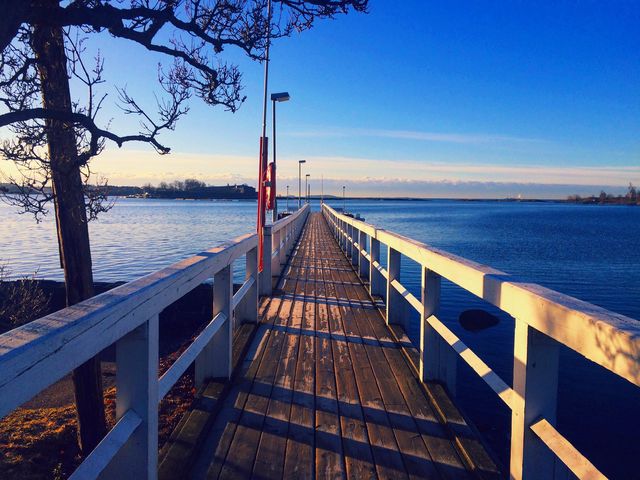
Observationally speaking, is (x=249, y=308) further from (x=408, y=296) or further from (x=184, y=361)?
(x=184, y=361)

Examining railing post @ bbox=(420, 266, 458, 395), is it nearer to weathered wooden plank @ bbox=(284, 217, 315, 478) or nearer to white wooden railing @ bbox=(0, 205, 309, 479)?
weathered wooden plank @ bbox=(284, 217, 315, 478)

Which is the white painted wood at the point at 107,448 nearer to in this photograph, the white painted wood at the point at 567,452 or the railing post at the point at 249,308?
the white painted wood at the point at 567,452

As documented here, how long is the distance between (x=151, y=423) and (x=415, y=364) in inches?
117

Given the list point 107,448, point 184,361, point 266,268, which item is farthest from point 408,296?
point 266,268

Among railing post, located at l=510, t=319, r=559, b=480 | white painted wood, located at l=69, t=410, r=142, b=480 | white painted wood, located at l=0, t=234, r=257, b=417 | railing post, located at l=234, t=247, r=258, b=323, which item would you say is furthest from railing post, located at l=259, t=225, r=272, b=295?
railing post, located at l=510, t=319, r=559, b=480

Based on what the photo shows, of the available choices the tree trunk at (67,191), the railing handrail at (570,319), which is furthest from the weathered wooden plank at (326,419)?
the tree trunk at (67,191)

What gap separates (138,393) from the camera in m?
2.23

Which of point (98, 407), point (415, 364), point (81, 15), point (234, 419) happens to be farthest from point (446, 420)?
point (81, 15)

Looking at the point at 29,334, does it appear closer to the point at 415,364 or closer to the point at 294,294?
the point at 415,364

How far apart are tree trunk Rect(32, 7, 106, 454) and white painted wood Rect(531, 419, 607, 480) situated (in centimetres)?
454

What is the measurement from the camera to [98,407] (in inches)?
217

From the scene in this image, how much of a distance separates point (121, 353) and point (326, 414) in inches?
75.8

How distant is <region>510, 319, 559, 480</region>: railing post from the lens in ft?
7.20

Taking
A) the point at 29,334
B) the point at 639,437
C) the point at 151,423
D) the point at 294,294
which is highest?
the point at 29,334
